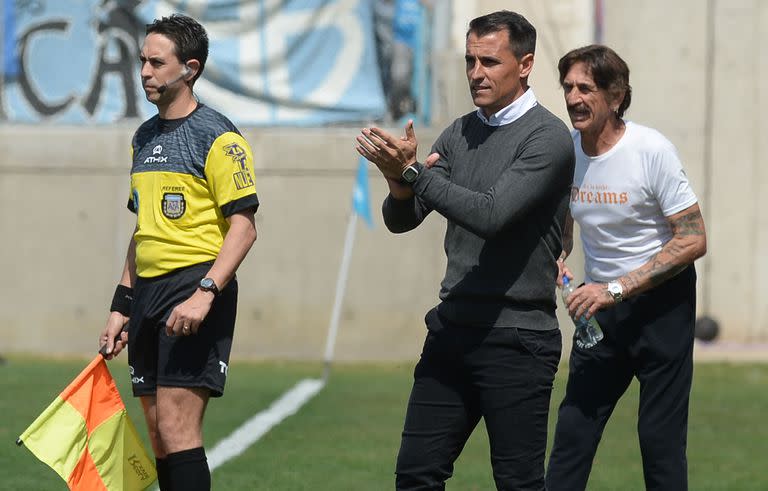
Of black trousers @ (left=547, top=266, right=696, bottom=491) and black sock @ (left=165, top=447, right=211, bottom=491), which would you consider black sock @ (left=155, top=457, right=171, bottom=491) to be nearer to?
black sock @ (left=165, top=447, right=211, bottom=491)

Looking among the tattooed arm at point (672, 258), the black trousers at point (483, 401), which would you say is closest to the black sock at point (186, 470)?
the black trousers at point (483, 401)

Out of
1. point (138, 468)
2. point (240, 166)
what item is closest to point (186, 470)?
point (138, 468)

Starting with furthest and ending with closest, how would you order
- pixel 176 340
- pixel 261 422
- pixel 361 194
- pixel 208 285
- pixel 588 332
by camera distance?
pixel 361 194, pixel 261 422, pixel 588 332, pixel 176 340, pixel 208 285

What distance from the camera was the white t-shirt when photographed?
5.71 metres

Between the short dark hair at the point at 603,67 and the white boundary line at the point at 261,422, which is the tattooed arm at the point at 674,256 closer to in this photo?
the short dark hair at the point at 603,67

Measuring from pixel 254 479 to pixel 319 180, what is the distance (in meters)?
6.42

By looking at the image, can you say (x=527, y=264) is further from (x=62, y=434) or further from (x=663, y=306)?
(x=62, y=434)

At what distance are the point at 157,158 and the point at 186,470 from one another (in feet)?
3.85

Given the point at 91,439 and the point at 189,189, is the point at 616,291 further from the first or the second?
the point at 91,439

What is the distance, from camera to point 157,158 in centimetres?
534

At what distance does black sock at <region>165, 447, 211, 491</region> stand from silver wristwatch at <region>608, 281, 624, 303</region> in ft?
5.61

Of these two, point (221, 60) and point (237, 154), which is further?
point (221, 60)

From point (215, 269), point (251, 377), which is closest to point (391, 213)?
point (215, 269)

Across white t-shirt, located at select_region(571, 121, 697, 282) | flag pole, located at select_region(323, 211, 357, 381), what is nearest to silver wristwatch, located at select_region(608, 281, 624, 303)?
white t-shirt, located at select_region(571, 121, 697, 282)
